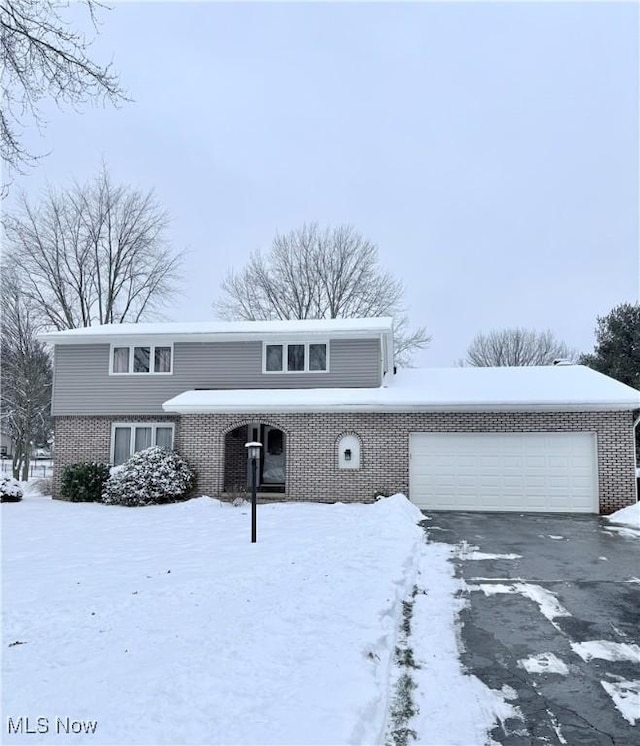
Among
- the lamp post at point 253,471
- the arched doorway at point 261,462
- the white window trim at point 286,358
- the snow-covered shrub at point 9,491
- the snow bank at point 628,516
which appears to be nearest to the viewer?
the lamp post at point 253,471

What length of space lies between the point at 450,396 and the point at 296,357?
490 centimetres

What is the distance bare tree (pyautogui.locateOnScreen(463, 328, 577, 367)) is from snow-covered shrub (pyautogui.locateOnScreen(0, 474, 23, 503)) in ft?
105

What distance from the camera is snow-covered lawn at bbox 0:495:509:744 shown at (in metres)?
3.13

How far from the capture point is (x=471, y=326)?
44.1 m

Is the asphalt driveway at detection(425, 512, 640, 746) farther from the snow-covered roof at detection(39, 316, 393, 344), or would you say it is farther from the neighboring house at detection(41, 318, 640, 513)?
the snow-covered roof at detection(39, 316, 393, 344)

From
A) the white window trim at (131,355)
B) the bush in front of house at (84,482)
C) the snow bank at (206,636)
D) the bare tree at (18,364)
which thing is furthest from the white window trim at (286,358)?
the bare tree at (18,364)

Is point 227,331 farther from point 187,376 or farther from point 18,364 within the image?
point 18,364

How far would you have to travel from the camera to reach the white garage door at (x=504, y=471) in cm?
1347

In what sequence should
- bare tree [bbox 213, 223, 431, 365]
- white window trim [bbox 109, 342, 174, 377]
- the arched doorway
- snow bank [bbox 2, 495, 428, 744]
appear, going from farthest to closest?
bare tree [bbox 213, 223, 431, 365]
white window trim [bbox 109, 342, 174, 377]
the arched doorway
snow bank [bbox 2, 495, 428, 744]

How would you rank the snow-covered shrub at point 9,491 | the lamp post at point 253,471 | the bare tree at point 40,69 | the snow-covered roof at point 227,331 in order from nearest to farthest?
1. the bare tree at point 40,69
2. the lamp post at point 253,471
3. the snow-covered shrub at point 9,491
4. the snow-covered roof at point 227,331

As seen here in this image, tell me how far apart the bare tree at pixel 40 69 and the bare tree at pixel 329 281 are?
24.4 meters

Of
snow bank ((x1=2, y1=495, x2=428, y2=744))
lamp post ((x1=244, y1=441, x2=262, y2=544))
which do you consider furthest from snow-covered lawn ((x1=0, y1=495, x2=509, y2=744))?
lamp post ((x1=244, y1=441, x2=262, y2=544))

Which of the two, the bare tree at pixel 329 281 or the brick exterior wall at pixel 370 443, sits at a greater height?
the bare tree at pixel 329 281

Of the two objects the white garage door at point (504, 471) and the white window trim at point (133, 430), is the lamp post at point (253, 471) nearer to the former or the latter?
the white garage door at point (504, 471)
